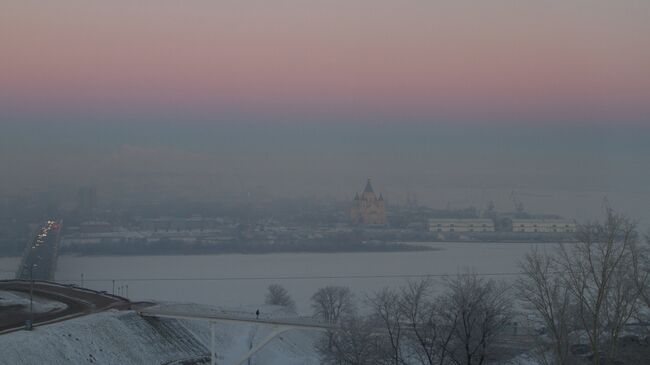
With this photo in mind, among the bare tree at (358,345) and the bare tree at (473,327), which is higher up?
the bare tree at (473,327)

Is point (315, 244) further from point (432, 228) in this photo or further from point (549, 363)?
point (549, 363)

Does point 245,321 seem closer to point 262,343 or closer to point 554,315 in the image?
point 262,343

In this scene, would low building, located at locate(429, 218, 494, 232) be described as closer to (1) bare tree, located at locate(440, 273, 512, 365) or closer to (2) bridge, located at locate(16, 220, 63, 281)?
(2) bridge, located at locate(16, 220, 63, 281)

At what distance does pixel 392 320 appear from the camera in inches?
404

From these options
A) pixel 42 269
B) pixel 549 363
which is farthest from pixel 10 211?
pixel 549 363

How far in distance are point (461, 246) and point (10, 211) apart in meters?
19.8

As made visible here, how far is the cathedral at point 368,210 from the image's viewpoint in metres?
43.2

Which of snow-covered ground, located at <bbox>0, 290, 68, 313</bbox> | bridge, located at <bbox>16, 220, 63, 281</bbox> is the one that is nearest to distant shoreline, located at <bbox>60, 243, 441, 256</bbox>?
bridge, located at <bbox>16, 220, 63, 281</bbox>

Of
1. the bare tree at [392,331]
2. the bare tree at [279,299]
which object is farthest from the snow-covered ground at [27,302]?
the bare tree at [392,331]

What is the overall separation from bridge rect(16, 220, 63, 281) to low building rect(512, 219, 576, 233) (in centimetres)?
1998

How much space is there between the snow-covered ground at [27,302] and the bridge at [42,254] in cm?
624

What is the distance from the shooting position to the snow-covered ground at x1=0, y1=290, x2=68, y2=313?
1390 centimetres

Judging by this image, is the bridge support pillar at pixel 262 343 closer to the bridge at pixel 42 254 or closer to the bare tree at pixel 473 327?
the bare tree at pixel 473 327

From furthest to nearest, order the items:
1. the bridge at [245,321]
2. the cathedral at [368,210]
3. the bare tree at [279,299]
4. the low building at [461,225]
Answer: the cathedral at [368,210] → the low building at [461,225] → the bare tree at [279,299] → the bridge at [245,321]
